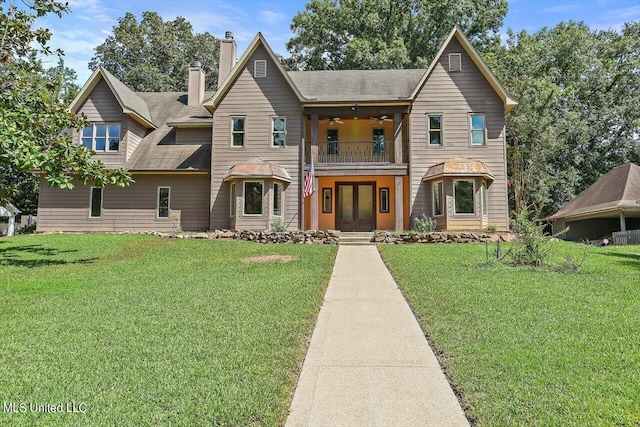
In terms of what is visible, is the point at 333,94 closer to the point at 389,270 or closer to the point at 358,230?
the point at 358,230

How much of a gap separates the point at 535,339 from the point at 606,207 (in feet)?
65.2

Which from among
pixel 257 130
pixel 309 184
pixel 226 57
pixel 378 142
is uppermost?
pixel 226 57

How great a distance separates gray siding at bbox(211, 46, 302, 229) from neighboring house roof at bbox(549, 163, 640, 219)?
50.9ft

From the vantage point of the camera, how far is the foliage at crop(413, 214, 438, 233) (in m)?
17.3

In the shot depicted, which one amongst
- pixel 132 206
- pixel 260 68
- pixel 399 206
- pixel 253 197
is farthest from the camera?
pixel 132 206

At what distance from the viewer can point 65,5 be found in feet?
41.3

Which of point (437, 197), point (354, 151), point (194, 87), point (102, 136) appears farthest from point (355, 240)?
point (194, 87)

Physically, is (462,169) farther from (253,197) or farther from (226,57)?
(226,57)

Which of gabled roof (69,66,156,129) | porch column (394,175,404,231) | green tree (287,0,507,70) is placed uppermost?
green tree (287,0,507,70)

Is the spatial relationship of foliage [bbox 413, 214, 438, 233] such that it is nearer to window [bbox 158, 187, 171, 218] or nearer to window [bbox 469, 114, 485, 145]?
window [bbox 469, 114, 485, 145]

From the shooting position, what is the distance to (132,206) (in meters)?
20.1

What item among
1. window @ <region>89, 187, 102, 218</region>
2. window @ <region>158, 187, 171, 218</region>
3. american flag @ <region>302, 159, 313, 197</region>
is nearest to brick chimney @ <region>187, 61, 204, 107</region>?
window @ <region>158, 187, 171, 218</region>

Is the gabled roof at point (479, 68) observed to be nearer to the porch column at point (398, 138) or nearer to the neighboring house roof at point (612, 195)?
the porch column at point (398, 138)

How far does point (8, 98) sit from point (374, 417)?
12.3 metres
